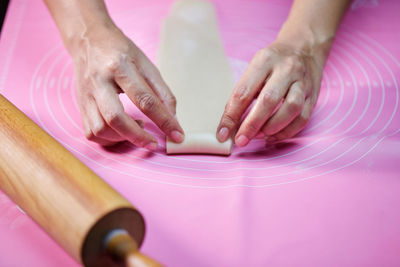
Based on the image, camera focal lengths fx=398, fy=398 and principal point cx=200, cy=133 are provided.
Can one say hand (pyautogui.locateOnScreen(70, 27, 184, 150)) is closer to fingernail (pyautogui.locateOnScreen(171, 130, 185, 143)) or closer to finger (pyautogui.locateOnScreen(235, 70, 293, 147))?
fingernail (pyautogui.locateOnScreen(171, 130, 185, 143))

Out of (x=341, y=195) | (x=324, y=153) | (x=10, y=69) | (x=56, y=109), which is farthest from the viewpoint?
(x=10, y=69)

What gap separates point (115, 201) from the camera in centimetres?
57

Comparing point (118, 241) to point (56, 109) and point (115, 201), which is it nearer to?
point (115, 201)

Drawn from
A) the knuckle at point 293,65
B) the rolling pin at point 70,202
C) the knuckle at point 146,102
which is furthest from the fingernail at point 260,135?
the rolling pin at point 70,202

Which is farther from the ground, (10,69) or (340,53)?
(340,53)

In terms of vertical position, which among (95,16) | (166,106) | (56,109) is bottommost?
(56,109)

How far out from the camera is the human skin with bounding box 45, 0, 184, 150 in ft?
2.79

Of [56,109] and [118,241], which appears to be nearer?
[118,241]

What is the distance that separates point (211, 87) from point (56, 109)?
0.40m

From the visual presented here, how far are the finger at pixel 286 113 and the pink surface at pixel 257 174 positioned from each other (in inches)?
2.6

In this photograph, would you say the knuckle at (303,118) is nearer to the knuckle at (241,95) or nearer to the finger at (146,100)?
the knuckle at (241,95)

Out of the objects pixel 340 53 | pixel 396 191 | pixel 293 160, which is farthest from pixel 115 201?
pixel 340 53

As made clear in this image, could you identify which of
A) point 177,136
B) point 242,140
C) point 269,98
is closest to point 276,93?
point 269,98

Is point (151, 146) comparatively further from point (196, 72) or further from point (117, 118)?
point (196, 72)
